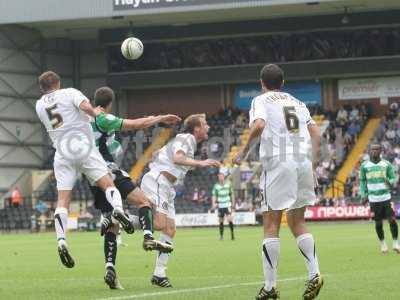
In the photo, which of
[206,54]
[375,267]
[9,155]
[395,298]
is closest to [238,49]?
[206,54]

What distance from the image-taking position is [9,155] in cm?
5150

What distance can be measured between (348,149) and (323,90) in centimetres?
540

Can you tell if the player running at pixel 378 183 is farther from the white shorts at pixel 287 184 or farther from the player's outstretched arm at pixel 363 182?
the white shorts at pixel 287 184

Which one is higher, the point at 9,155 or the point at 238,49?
the point at 238,49

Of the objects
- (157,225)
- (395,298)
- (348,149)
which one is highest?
(348,149)

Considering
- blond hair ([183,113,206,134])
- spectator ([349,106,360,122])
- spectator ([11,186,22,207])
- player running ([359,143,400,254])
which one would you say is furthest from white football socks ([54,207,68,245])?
spectator ([349,106,360,122])

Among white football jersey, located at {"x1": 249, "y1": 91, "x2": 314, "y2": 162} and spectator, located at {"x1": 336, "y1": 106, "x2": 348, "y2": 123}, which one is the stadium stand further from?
white football jersey, located at {"x1": 249, "y1": 91, "x2": 314, "y2": 162}

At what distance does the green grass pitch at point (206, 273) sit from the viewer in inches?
486

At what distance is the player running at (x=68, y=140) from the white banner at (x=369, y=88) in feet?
128

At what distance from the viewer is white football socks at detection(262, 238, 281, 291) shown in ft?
35.8

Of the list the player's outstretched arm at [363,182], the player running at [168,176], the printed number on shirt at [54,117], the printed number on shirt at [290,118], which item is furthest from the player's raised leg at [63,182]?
the player's outstretched arm at [363,182]

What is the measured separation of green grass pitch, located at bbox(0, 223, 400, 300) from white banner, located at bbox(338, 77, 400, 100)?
2558 cm

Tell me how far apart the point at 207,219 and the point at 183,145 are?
3079cm

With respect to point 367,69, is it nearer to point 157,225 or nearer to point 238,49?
point 238,49
